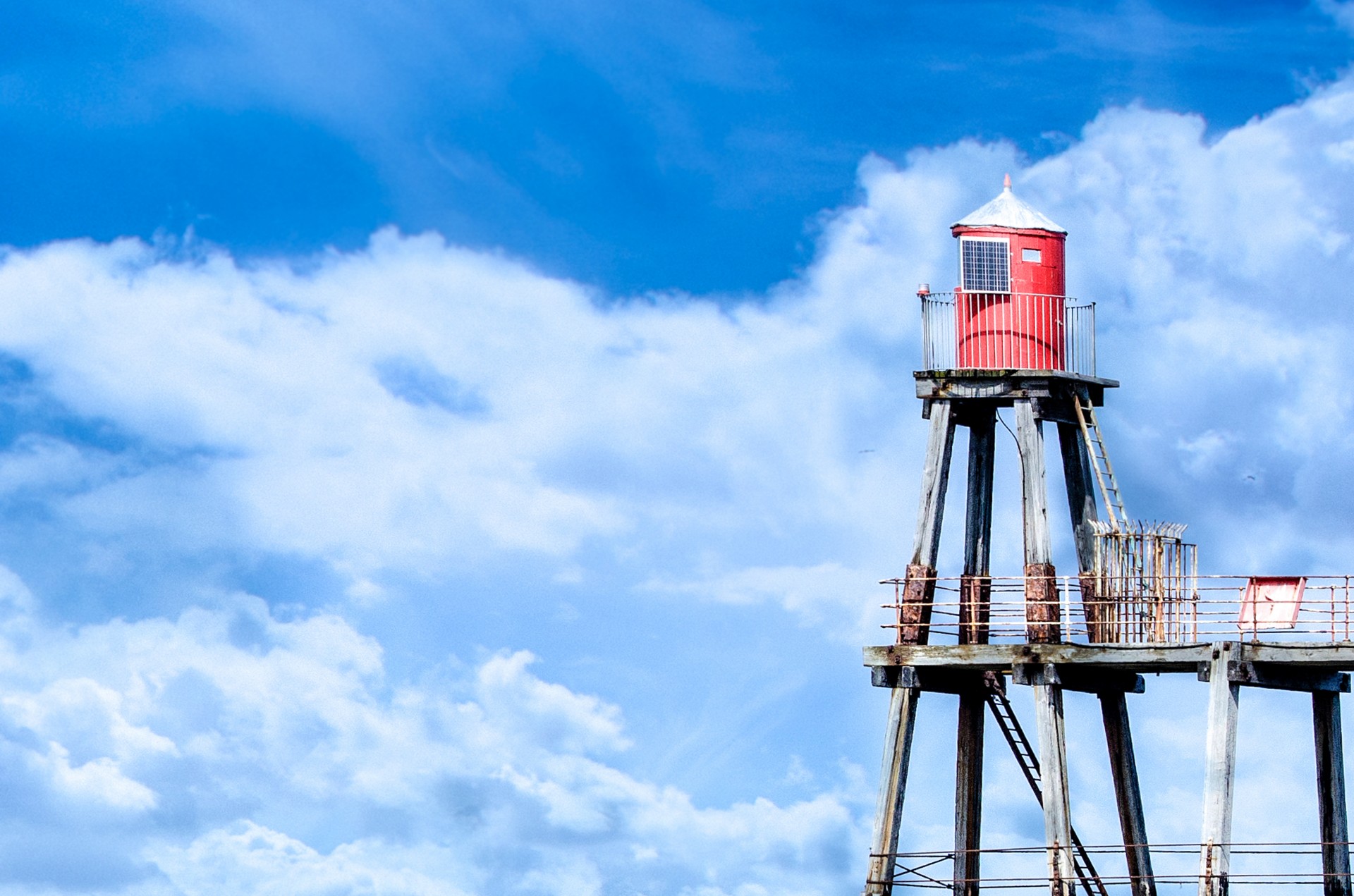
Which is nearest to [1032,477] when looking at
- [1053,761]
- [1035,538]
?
[1035,538]

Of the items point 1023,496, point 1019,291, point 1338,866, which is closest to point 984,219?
point 1019,291

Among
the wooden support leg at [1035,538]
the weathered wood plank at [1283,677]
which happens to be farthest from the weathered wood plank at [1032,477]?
the weathered wood plank at [1283,677]

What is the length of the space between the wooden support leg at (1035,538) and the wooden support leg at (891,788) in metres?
3.03

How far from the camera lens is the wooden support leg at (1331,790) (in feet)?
201

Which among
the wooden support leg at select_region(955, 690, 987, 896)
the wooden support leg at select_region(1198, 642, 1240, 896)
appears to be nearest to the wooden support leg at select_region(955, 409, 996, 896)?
the wooden support leg at select_region(955, 690, 987, 896)

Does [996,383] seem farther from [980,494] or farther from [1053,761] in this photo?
[1053,761]

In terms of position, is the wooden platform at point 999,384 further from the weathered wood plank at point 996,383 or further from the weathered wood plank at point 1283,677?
the weathered wood plank at point 1283,677

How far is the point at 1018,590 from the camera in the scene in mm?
62812

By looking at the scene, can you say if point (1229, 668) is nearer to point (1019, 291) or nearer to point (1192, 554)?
point (1192, 554)

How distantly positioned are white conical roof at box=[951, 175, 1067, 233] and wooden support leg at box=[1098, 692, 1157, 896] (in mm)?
9999

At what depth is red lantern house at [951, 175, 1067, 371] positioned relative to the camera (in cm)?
6397

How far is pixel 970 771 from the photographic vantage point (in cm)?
6519

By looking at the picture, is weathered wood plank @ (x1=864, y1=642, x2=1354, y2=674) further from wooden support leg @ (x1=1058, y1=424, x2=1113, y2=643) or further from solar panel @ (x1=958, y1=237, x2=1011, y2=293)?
solar panel @ (x1=958, y1=237, x2=1011, y2=293)

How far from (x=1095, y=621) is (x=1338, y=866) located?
6858mm
